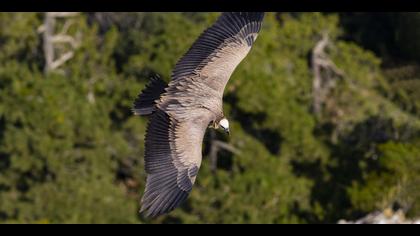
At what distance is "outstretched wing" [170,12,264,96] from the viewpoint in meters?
9.93

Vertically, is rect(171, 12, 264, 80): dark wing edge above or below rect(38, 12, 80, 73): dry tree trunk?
above

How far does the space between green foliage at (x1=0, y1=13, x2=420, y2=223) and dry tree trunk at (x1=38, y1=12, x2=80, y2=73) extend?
172mm

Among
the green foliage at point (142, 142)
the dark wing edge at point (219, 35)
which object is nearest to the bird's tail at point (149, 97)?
the dark wing edge at point (219, 35)

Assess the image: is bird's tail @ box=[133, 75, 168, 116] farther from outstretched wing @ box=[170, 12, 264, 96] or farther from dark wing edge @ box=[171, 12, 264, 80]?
dark wing edge @ box=[171, 12, 264, 80]

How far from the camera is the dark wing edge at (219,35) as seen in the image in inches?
395

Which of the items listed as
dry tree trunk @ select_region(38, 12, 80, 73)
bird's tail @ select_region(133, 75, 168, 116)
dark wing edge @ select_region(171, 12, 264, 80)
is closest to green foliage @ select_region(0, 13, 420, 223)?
dry tree trunk @ select_region(38, 12, 80, 73)

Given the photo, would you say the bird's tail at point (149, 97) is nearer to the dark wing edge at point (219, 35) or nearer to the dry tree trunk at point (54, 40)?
the dark wing edge at point (219, 35)

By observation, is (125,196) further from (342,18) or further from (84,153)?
(342,18)

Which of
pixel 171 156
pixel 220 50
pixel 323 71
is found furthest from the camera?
pixel 323 71

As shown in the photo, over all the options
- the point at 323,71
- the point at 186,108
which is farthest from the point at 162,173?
the point at 323,71

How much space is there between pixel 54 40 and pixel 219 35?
11.6 meters

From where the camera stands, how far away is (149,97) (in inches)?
377

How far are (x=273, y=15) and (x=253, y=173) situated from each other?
6964 mm

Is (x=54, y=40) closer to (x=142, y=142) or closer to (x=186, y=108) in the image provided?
(x=142, y=142)
